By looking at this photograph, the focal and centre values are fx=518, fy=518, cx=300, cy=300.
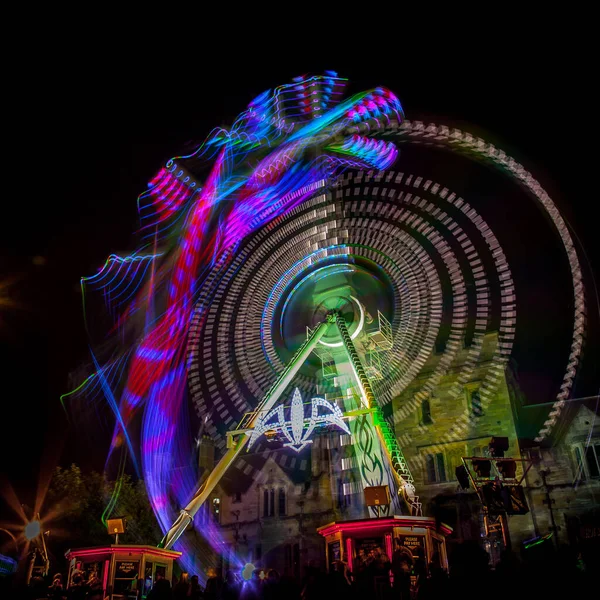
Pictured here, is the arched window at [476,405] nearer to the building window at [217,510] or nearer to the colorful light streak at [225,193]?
the colorful light streak at [225,193]

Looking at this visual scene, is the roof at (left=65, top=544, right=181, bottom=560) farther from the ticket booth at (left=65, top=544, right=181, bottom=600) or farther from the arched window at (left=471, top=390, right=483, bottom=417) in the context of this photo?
the arched window at (left=471, top=390, right=483, bottom=417)

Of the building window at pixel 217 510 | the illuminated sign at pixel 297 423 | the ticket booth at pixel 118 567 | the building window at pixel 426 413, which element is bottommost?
the ticket booth at pixel 118 567

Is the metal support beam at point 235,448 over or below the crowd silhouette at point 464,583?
over

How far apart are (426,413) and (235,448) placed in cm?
2130

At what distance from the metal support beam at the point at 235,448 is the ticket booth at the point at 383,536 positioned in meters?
8.31

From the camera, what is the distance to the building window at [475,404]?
41.1 meters

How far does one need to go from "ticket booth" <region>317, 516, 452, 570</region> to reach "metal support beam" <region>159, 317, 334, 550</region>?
8.31 meters

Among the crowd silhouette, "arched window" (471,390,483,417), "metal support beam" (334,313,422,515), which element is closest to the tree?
"metal support beam" (334,313,422,515)

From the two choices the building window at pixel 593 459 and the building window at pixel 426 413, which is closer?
the building window at pixel 593 459

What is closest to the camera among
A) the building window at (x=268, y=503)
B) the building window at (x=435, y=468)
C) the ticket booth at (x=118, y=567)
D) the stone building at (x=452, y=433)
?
the ticket booth at (x=118, y=567)

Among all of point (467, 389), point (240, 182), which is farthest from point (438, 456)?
point (240, 182)

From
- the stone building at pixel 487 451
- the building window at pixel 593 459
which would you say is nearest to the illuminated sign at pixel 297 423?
the stone building at pixel 487 451

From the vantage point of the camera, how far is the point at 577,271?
2373cm

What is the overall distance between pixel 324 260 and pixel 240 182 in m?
7.72
